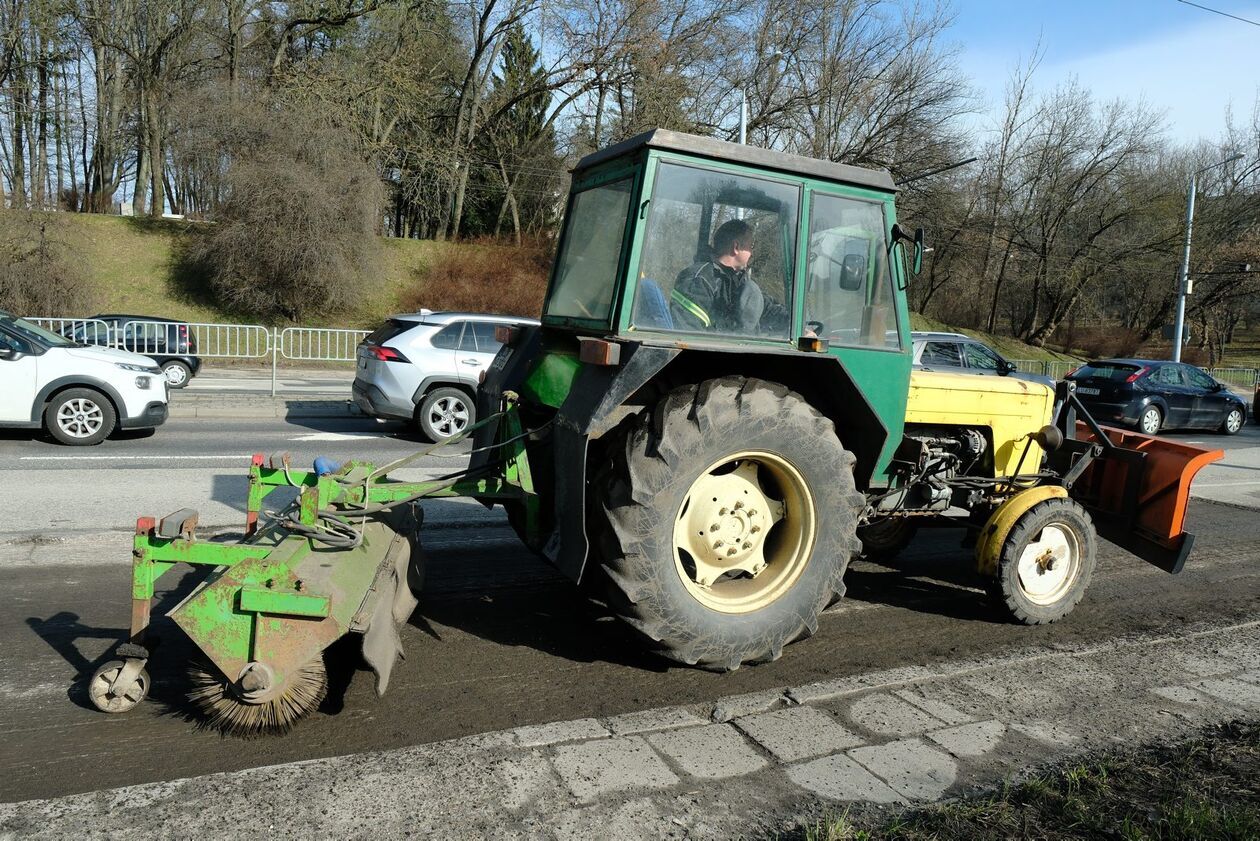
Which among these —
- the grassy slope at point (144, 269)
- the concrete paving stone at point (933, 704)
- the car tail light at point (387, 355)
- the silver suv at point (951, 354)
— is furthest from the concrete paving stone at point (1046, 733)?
the grassy slope at point (144, 269)

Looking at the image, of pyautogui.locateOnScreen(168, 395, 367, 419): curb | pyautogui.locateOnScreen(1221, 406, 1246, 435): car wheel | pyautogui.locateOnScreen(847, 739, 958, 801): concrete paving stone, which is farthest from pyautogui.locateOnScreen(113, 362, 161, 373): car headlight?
pyautogui.locateOnScreen(1221, 406, 1246, 435): car wheel

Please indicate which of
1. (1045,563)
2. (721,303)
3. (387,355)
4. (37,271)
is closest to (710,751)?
(721,303)

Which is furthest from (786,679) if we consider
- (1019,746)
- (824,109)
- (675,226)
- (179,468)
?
(824,109)

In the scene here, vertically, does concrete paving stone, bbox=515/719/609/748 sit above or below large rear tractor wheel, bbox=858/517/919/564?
below

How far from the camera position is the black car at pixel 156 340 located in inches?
744

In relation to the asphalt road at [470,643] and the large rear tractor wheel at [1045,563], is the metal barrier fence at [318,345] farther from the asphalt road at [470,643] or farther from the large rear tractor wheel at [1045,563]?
the large rear tractor wheel at [1045,563]

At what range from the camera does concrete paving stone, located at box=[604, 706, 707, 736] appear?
3.80 meters

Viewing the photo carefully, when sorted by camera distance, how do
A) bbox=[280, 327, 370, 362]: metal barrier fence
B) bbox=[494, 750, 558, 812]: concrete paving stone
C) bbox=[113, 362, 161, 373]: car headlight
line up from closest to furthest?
bbox=[494, 750, 558, 812]: concrete paving stone, bbox=[113, 362, 161, 373]: car headlight, bbox=[280, 327, 370, 362]: metal barrier fence

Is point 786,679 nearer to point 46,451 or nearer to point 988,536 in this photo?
point 988,536

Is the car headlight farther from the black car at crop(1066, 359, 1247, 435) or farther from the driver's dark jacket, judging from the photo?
the black car at crop(1066, 359, 1247, 435)

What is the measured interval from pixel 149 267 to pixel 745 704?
33152 millimetres

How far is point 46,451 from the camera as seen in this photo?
34.0ft

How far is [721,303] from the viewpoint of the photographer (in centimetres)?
453

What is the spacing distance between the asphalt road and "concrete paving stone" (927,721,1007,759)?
0.71 m
